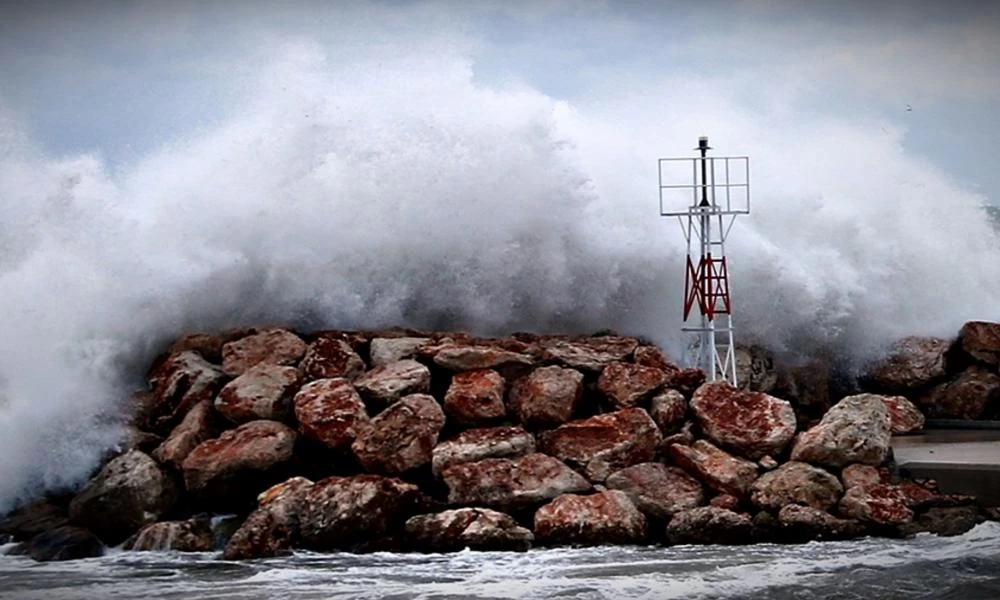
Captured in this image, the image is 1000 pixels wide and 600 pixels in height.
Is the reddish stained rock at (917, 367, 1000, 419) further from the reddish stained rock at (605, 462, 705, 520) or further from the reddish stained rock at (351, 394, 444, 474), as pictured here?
the reddish stained rock at (351, 394, 444, 474)

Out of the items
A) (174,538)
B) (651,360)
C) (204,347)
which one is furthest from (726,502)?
(204,347)

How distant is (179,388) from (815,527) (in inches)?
181

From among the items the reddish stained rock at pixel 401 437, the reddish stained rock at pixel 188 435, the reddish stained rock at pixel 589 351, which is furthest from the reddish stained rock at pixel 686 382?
the reddish stained rock at pixel 188 435

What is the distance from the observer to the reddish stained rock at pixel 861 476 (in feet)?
24.1

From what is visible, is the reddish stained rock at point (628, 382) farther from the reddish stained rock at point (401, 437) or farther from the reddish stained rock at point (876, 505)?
the reddish stained rock at point (876, 505)

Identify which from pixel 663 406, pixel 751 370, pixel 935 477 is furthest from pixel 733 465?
pixel 751 370

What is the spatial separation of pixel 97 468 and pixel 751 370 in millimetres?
5588

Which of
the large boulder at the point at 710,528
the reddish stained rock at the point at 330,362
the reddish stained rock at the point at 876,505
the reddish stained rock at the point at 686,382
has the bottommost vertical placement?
the large boulder at the point at 710,528

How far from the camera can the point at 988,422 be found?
9789 millimetres

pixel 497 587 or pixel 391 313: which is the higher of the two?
pixel 391 313

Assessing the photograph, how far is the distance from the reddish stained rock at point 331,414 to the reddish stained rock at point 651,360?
206 centimetres

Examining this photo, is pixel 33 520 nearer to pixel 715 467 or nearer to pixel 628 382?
pixel 628 382

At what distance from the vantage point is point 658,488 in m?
7.39

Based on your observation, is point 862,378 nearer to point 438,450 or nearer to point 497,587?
point 438,450
